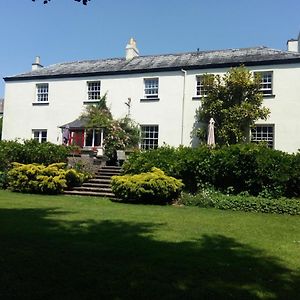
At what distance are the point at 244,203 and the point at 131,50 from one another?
1860cm

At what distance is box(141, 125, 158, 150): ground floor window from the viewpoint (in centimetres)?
2644

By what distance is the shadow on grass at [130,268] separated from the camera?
5.13m

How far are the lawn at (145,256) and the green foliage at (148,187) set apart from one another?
3.05 m

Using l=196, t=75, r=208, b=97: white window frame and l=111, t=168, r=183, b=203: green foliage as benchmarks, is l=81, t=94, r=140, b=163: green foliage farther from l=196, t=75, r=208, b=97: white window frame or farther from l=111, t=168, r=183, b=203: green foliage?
l=111, t=168, r=183, b=203: green foliage

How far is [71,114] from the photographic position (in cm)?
2852

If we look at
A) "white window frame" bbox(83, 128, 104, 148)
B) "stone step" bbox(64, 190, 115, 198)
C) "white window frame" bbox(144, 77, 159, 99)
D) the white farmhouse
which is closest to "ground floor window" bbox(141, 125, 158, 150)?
the white farmhouse

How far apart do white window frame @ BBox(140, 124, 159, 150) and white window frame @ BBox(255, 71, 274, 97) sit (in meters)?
6.77

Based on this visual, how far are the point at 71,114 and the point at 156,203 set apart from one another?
1471cm

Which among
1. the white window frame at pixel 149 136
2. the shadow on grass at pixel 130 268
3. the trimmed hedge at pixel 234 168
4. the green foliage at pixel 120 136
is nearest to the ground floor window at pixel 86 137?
the green foliage at pixel 120 136

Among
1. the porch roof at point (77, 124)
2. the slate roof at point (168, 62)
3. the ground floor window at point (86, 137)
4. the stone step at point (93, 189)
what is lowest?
the stone step at point (93, 189)

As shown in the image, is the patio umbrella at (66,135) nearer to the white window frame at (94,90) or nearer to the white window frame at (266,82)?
the white window frame at (94,90)

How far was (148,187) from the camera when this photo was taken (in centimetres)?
1516

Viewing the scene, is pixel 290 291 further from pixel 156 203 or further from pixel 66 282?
Result: pixel 156 203

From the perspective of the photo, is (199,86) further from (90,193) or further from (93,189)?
(90,193)
